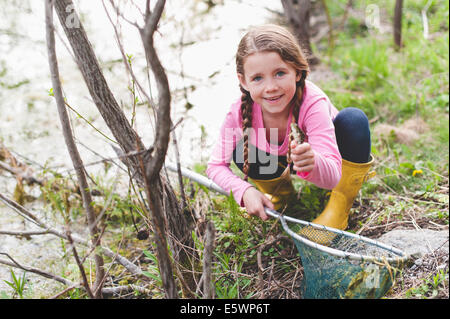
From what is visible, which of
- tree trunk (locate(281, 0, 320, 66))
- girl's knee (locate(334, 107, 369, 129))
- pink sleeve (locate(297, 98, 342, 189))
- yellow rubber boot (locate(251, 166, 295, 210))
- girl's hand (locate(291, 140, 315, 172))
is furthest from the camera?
tree trunk (locate(281, 0, 320, 66))

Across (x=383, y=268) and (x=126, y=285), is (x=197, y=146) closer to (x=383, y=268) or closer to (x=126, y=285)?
(x=126, y=285)

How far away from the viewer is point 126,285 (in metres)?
1.89

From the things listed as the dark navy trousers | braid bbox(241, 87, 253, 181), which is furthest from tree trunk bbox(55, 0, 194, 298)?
the dark navy trousers

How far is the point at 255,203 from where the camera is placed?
1790 mm

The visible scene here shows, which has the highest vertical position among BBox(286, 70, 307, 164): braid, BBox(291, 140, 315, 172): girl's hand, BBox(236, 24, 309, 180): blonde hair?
BBox(236, 24, 309, 180): blonde hair

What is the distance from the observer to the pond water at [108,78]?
315cm

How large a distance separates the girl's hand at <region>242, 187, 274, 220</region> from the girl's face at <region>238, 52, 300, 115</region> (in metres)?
0.41

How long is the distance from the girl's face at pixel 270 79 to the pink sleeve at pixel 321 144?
13cm

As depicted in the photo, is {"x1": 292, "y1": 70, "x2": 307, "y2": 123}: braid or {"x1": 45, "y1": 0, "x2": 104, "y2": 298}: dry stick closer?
{"x1": 45, "y1": 0, "x2": 104, "y2": 298}: dry stick

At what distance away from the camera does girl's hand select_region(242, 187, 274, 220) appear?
1.77m

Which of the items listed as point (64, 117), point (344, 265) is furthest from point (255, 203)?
point (64, 117)

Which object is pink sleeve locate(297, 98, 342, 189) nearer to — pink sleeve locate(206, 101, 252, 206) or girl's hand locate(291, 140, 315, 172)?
girl's hand locate(291, 140, 315, 172)

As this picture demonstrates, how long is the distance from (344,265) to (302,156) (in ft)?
1.38
